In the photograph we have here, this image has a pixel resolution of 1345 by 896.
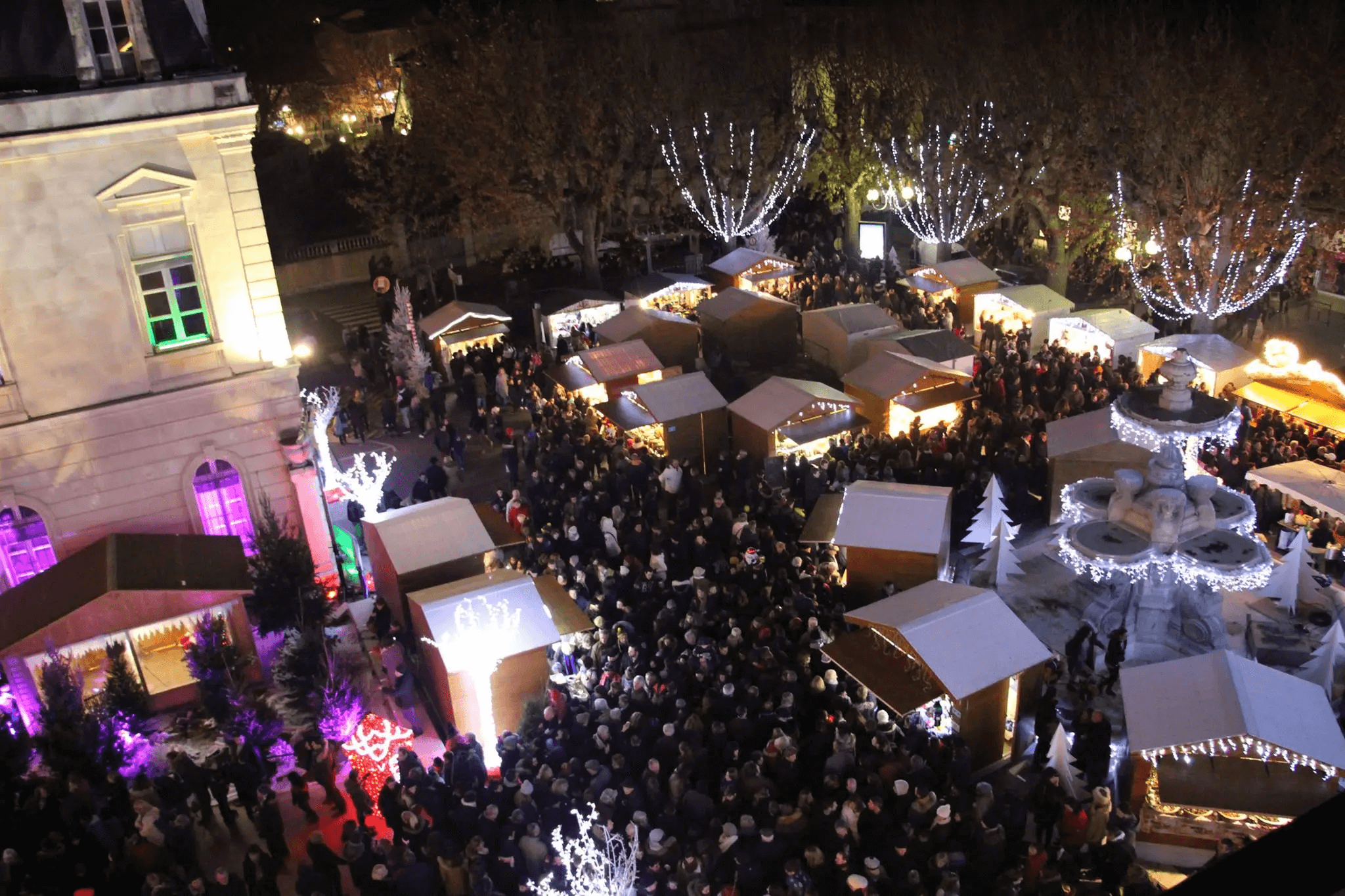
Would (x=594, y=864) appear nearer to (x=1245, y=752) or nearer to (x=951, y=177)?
(x=1245, y=752)

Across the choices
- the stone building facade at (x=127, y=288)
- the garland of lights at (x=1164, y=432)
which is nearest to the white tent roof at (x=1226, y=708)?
the garland of lights at (x=1164, y=432)

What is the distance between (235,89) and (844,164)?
2163 cm

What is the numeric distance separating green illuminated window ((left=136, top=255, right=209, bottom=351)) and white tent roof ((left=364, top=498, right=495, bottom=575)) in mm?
3709

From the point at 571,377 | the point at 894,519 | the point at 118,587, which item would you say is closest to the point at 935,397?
the point at 894,519

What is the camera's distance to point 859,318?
909 inches

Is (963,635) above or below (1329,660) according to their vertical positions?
above

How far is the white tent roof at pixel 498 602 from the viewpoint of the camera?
39.7ft

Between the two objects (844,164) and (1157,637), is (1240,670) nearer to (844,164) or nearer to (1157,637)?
(1157,637)

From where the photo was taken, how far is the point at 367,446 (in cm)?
2209

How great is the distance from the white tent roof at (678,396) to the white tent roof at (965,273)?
841 centimetres

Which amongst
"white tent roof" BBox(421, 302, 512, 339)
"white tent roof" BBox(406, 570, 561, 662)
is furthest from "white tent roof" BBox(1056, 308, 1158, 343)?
"white tent roof" BBox(406, 570, 561, 662)

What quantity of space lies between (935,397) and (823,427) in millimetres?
2194

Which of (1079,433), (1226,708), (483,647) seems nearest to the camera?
(1226,708)

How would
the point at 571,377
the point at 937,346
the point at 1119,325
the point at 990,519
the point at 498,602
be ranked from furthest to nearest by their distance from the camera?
the point at 571,377, the point at 1119,325, the point at 937,346, the point at 990,519, the point at 498,602
